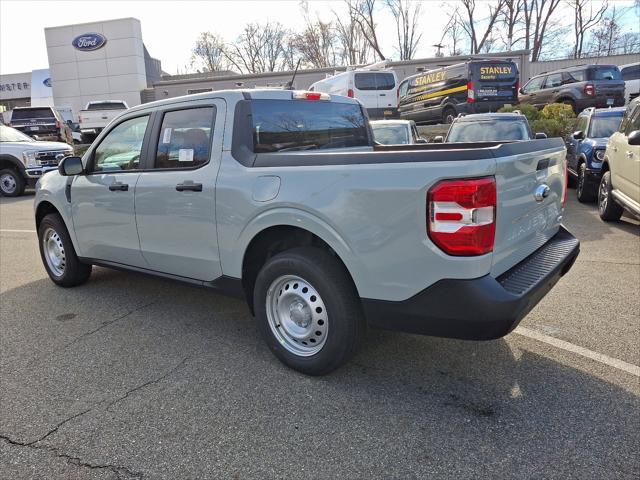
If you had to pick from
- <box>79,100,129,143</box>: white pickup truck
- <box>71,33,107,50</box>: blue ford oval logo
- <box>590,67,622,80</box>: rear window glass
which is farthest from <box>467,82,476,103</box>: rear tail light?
<box>71,33,107,50</box>: blue ford oval logo

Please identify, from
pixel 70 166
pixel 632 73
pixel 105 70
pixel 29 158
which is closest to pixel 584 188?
pixel 70 166

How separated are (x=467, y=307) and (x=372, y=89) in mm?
16678

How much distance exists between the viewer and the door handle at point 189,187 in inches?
143

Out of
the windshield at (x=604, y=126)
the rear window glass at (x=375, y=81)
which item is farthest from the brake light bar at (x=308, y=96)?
the rear window glass at (x=375, y=81)

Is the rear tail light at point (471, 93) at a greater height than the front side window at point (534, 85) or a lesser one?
lesser

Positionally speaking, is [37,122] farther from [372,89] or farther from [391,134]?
[391,134]

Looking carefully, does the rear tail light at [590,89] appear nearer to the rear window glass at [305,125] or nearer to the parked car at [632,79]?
the parked car at [632,79]

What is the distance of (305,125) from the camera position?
156 inches

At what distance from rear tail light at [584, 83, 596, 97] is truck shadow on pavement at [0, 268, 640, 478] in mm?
15722

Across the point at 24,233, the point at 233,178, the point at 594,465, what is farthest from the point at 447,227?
the point at 24,233

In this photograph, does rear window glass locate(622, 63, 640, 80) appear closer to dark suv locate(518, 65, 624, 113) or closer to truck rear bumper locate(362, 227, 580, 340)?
dark suv locate(518, 65, 624, 113)

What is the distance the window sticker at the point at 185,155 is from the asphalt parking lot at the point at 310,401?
1.39 meters

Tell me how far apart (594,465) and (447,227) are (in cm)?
130

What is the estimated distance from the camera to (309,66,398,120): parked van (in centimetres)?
1791
